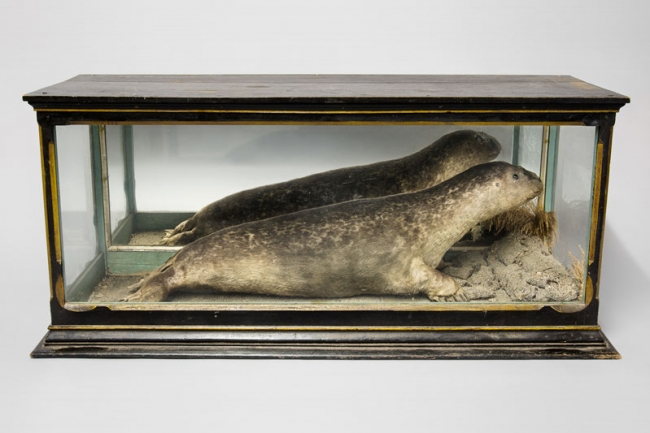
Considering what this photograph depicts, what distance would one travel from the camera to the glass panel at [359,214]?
4766 mm

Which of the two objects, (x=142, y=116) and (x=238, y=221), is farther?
(x=238, y=221)

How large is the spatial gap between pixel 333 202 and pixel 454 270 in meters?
0.69

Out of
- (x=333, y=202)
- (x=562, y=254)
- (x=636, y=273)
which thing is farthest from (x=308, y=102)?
(x=636, y=273)

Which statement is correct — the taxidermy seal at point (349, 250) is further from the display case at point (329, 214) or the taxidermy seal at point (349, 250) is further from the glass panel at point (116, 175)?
the glass panel at point (116, 175)

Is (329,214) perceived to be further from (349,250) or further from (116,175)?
(116,175)

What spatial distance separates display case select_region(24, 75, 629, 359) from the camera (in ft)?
14.4

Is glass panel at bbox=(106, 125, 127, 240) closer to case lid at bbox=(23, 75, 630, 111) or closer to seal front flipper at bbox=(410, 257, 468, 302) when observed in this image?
case lid at bbox=(23, 75, 630, 111)

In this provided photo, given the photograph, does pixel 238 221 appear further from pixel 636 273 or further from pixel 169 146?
pixel 636 273

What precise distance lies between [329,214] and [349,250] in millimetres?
208

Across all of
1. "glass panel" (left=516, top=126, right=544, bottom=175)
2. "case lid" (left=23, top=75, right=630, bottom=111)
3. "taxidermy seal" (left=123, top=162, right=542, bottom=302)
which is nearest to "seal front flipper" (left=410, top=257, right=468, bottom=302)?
"taxidermy seal" (left=123, top=162, right=542, bottom=302)

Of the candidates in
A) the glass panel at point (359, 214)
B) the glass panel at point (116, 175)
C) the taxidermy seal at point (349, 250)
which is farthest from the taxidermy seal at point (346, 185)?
the glass panel at point (116, 175)

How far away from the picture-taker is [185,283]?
4.79 meters

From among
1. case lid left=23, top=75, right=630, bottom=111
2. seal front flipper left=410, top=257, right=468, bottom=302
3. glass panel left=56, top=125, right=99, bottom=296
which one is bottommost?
seal front flipper left=410, top=257, right=468, bottom=302

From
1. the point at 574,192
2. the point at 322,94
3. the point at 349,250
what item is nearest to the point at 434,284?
the point at 349,250
